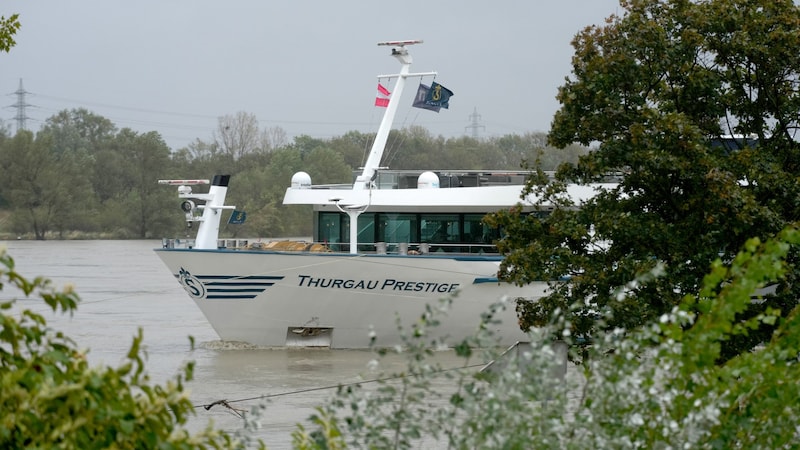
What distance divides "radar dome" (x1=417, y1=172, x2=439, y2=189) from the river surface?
129 inches

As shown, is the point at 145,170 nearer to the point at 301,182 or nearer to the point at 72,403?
the point at 301,182

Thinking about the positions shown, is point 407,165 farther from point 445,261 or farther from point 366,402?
point 366,402

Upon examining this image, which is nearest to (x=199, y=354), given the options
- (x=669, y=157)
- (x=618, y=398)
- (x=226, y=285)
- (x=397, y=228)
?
(x=226, y=285)

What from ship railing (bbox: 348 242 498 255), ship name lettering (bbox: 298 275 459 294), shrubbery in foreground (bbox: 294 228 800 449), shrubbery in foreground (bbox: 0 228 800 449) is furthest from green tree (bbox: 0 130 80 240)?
shrubbery in foreground (bbox: 294 228 800 449)

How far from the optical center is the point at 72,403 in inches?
148

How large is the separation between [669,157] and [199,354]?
45.9 ft

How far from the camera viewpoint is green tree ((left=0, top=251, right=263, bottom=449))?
3734mm

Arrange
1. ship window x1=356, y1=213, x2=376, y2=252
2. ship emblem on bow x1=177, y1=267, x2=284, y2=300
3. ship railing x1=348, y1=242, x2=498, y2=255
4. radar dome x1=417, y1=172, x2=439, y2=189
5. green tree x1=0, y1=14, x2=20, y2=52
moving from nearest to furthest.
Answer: green tree x1=0, y1=14, x2=20, y2=52 → ship emblem on bow x1=177, y1=267, x2=284, y2=300 → ship railing x1=348, y1=242, x2=498, y2=255 → radar dome x1=417, y1=172, x2=439, y2=189 → ship window x1=356, y1=213, x2=376, y2=252

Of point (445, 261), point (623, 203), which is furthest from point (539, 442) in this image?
point (445, 261)

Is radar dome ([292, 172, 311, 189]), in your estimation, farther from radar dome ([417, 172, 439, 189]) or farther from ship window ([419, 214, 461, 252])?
ship window ([419, 214, 461, 252])

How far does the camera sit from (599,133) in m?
14.8

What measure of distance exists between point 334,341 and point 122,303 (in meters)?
15.3

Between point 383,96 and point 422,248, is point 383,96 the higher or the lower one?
the higher one

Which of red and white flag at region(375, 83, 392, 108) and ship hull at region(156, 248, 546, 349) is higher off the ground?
red and white flag at region(375, 83, 392, 108)
